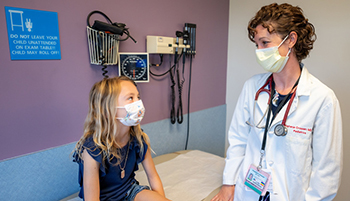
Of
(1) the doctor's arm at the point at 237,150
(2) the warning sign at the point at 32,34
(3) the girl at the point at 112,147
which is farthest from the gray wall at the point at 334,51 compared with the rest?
(2) the warning sign at the point at 32,34

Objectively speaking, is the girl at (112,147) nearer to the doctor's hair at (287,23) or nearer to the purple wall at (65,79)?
the purple wall at (65,79)

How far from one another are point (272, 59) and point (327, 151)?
490mm

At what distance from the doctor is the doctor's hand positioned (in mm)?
79

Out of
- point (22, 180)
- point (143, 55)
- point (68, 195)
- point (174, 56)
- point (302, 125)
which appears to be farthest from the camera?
point (174, 56)

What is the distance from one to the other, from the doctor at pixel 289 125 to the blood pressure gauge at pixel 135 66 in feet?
2.59

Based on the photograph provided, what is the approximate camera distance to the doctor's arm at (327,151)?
1098mm

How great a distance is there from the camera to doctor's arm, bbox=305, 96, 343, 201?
110cm

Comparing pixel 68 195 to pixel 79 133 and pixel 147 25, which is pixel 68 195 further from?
pixel 147 25

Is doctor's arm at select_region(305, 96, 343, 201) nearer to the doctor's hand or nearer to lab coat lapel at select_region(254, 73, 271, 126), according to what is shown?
lab coat lapel at select_region(254, 73, 271, 126)

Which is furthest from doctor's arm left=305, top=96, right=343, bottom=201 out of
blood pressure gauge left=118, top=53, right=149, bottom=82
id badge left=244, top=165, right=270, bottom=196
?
blood pressure gauge left=118, top=53, right=149, bottom=82

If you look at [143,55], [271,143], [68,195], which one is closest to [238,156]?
[271,143]

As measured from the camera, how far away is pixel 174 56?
202cm

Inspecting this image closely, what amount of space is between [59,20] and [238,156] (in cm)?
130

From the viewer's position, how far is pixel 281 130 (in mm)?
1158
